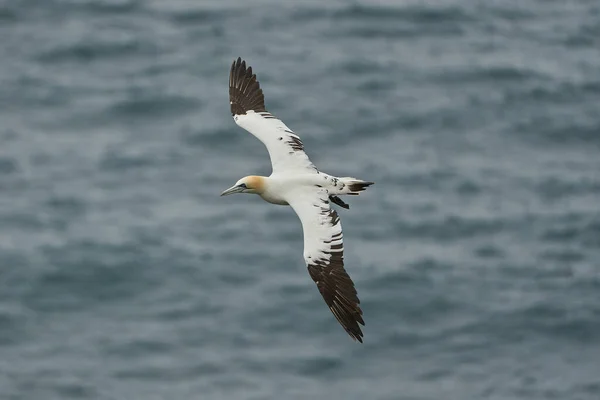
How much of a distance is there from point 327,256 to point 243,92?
4.07 meters

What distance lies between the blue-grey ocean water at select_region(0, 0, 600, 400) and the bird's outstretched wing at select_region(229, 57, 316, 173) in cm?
1481

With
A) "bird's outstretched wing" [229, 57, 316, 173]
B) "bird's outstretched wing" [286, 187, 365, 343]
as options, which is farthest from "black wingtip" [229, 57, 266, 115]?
"bird's outstretched wing" [286, 187, 365, 343]

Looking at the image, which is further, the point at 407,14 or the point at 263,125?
the point at 407,14

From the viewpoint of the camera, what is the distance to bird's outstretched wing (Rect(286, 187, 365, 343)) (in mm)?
17281

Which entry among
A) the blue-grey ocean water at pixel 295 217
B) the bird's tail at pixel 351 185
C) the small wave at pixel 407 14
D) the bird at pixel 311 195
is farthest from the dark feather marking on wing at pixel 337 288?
the small wave at pixel 407 14

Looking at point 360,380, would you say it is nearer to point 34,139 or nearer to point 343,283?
point 34,139

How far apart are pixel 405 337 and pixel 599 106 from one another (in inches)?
491

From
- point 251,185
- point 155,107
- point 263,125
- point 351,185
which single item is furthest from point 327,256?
point 155,107

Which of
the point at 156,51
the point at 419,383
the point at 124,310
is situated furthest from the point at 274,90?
the point at 419,383

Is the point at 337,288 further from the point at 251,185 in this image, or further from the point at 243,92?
the point at 243,92

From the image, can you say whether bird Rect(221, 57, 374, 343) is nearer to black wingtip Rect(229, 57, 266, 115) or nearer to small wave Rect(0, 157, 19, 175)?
black wingtip Rect(229, 57, 266, 115)

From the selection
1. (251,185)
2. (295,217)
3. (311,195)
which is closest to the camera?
(311,195)

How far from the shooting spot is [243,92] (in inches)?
819

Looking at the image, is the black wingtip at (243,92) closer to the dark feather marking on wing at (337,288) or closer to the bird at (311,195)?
the bird at (311,195)
